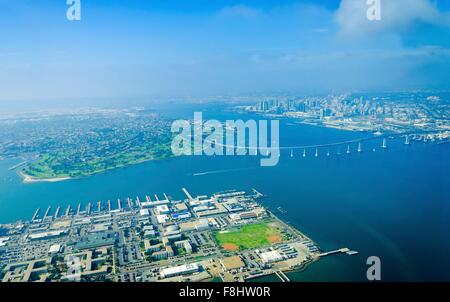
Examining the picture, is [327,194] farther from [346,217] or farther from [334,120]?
[334,120]

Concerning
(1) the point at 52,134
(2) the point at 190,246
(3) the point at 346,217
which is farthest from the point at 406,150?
(1) the point at 52,134

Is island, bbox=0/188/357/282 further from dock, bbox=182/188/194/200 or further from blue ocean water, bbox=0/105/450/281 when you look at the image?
blue ocean water, bbox=0/105/450/281

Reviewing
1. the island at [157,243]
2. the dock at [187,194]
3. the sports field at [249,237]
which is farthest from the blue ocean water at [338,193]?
the sports field at [249,237]

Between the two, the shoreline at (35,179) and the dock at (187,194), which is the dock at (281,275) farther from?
the shoreline at (35,179)

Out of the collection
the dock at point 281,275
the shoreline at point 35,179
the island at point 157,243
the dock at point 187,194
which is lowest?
the dock at point 281,275

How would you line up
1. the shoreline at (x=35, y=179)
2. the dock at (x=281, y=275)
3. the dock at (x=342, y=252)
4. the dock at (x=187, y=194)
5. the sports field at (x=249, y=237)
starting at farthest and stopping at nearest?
the shoreline at (x=35, y=179) < the dock at (x=187, y=194) < the sports field at (x=249, y=237) < the dock at (x=342, y=252) < the dock at (x=281, y=275)
